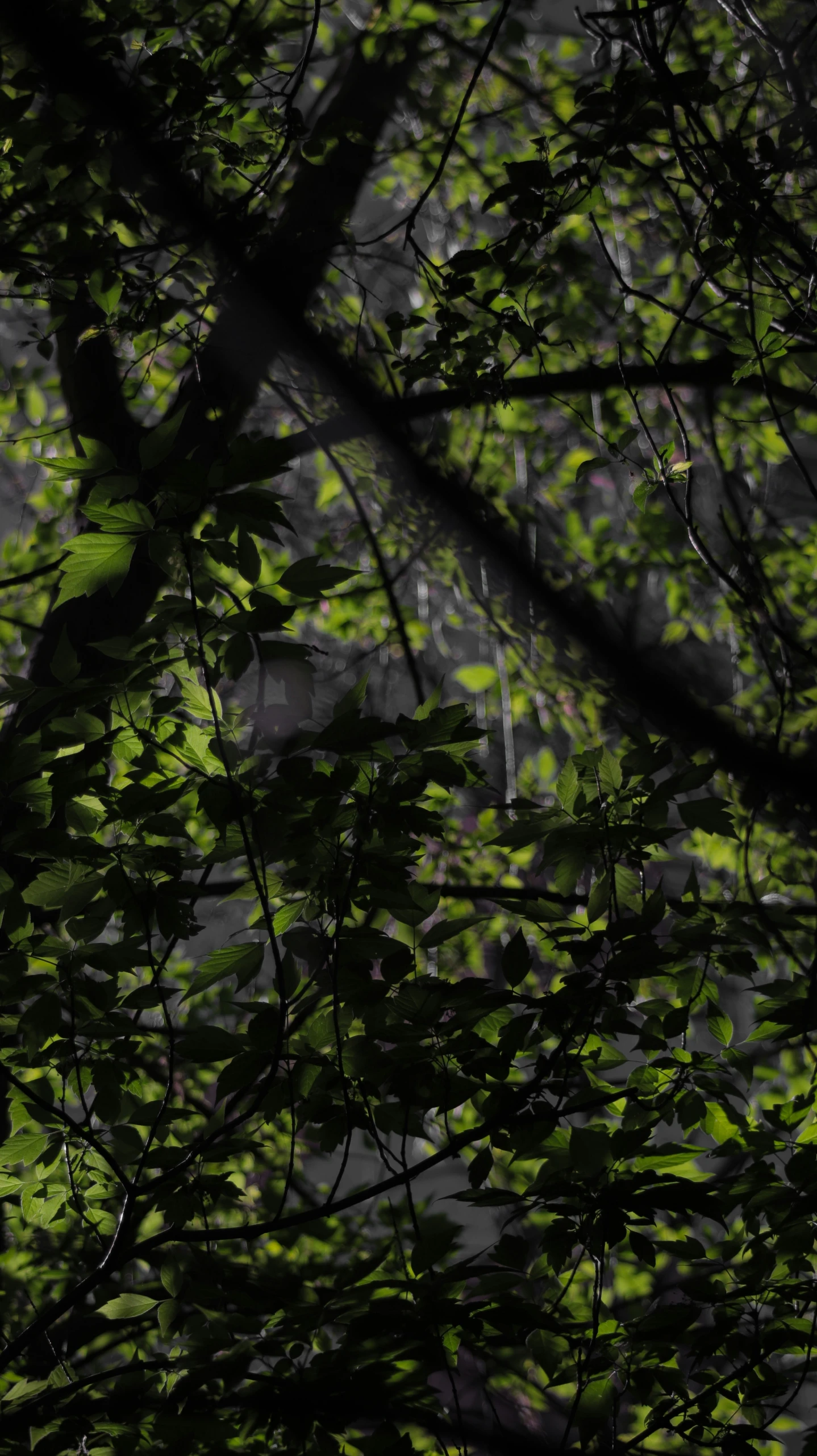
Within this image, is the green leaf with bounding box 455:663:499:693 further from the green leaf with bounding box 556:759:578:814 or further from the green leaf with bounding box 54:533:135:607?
the green leaf with bounding box 54:533:135:607

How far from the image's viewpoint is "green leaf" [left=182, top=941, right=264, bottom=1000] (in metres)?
1.07

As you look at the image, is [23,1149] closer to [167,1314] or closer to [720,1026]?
[167,1314]

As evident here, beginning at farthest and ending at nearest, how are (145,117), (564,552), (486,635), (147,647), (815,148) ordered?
(486,635), (564,552), (145,117), (815,148), (147,647)

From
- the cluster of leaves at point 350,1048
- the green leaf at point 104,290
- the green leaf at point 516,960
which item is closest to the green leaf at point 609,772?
the cluster of leaves at point 350,1048

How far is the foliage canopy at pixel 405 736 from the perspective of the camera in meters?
1.08

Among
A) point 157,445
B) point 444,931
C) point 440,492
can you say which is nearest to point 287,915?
point 444,931

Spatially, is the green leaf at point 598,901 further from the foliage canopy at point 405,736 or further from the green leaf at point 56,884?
the green leaf at point 56,884

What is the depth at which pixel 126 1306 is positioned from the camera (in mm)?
1166

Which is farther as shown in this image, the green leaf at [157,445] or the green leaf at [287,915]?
the green leaf at [287,915]

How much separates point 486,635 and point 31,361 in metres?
2.03

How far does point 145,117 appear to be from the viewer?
228 cm

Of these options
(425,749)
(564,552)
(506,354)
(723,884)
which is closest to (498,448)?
(506,354)

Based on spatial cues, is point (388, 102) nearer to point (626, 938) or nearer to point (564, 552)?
point (564, 552)

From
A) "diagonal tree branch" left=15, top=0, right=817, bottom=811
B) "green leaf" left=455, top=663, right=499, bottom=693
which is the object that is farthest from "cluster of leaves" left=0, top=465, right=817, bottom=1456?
"green leaf" left=455, top=663, right=499, bottom=693
